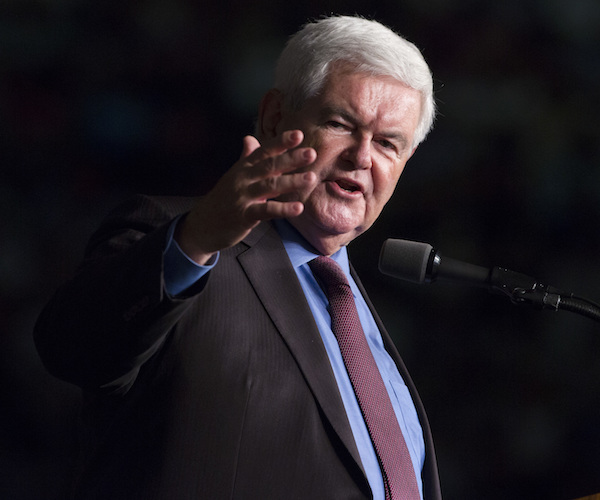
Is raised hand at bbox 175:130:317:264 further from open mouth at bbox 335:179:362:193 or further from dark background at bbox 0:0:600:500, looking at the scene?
dark background at bbox 0:0:600:500

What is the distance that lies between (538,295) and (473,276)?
81 mm

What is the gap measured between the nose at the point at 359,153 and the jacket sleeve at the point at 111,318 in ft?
1.32

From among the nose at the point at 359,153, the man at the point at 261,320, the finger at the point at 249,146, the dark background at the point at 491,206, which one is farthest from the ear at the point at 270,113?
the finger at the point at 249,146

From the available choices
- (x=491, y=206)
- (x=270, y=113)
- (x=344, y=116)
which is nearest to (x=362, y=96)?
(x=344, y=116)

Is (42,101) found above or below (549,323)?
above

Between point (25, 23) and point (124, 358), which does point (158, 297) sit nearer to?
point (124, 358)

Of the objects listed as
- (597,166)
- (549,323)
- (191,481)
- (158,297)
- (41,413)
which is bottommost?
(549,323)

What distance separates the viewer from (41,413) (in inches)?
46.1

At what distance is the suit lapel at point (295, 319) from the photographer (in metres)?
0.83

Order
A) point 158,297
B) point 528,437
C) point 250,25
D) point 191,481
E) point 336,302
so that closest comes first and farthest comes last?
point 158,297, point 191,481, point 336,302, point 250,25, point 528,437

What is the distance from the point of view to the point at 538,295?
0.80 m

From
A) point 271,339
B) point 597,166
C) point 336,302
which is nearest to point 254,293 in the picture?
point 271,339

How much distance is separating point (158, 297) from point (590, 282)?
4.74 ft

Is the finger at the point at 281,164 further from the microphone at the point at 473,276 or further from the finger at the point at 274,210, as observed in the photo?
the microphone at the point at 473,276
